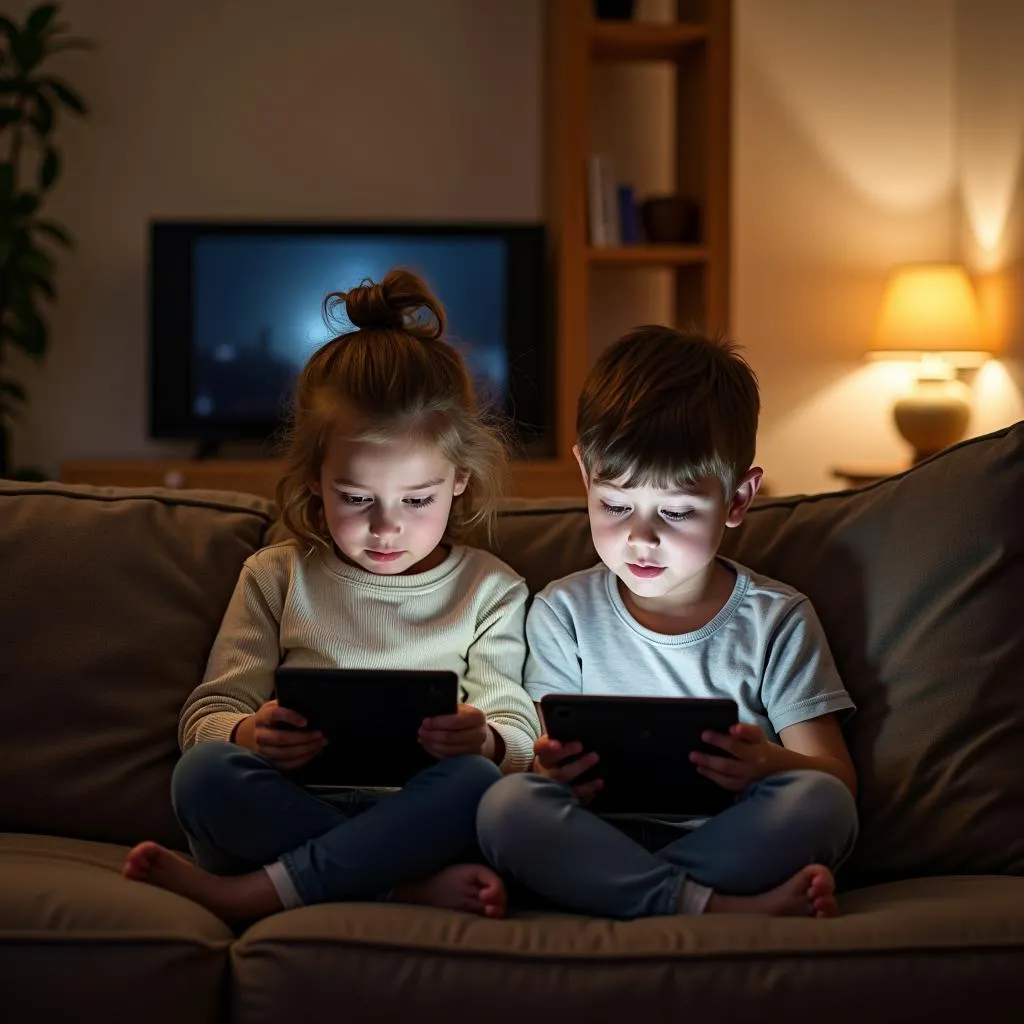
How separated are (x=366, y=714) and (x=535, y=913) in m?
0.26

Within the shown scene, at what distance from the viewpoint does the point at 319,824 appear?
148 cm

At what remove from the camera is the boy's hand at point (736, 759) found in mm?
1418

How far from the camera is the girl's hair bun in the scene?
5.82 feet

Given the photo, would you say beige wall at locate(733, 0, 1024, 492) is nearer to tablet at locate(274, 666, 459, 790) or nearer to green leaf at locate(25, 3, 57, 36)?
green leaf at locate(25, 3, 57, 36)

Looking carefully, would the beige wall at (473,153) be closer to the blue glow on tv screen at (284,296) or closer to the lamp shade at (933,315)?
the blue glow on tv screen at (284,296)

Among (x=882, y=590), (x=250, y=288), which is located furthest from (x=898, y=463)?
(x=882, y=590)

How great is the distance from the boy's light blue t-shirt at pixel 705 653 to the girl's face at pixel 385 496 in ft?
0.58

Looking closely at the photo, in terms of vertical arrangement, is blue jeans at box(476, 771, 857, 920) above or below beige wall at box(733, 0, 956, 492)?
below

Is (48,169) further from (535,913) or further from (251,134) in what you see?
(535,913)

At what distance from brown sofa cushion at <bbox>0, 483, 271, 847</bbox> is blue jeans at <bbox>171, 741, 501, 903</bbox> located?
0.59 feet

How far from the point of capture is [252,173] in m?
4.54

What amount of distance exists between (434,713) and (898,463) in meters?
3.41

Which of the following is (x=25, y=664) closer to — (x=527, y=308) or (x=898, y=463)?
(x=527, y=308)

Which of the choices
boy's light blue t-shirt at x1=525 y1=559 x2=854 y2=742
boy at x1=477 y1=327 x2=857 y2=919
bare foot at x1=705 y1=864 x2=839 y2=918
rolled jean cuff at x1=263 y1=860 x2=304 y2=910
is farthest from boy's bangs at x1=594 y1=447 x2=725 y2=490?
rolled jean cuff at x1=263 y1=860 x2=304 y2=910
